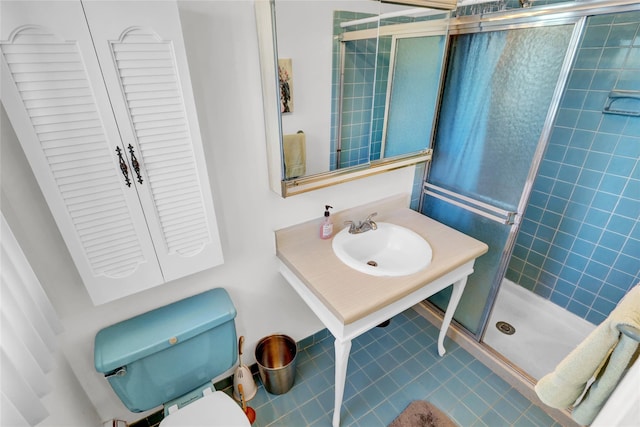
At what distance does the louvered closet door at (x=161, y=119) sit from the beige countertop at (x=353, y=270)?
429 mm

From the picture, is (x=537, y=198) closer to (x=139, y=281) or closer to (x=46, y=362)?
(x=139, y=281)

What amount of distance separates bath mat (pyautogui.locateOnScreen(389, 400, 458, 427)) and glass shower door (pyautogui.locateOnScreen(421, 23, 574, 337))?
56 cm

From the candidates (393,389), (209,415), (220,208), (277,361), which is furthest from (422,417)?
(220,208)

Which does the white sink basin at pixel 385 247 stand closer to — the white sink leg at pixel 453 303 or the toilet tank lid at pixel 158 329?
the white sink leg at pixel 453 303

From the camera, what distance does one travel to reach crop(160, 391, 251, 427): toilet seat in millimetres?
1184

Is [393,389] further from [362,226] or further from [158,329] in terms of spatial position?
[158,329]

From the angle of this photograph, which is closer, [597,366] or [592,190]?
[597,366]

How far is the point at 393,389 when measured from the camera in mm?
1709

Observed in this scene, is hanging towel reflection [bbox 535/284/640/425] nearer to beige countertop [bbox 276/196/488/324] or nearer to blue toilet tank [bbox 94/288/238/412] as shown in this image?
beige countertop [bbox 276/196/488/324]

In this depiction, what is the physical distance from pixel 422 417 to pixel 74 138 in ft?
6.23

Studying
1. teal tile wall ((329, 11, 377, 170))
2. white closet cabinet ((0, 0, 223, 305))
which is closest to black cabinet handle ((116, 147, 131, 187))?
white closet cabinet ((0, 0, 223, 305))

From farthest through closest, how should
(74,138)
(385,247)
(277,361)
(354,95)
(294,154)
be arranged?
(277,361) → (385,247) → (354,95) → (294,154) → (74,138)

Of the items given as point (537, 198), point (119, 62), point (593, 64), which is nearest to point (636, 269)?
point (537, 198)

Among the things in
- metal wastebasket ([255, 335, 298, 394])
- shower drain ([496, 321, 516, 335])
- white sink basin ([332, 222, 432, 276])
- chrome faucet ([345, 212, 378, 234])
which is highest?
chrome faucet ([345, 212, 378, 234])
